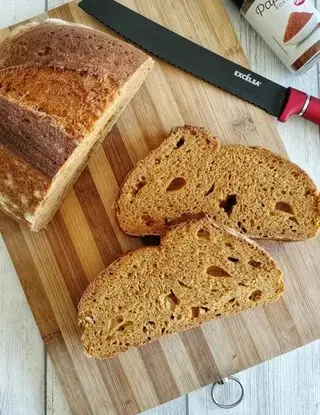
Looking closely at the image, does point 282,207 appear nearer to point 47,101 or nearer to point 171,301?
point 171,301

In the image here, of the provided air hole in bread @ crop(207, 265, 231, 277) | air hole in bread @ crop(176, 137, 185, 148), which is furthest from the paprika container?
air hole in bread @ crop(207, 265, 231, 277)

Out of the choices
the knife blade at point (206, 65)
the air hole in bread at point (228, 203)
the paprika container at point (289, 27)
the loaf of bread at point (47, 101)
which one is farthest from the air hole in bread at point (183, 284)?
the paprika container at point (289, 27)

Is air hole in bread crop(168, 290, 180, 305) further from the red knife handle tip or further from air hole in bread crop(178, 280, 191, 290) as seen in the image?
the red knife handle tip

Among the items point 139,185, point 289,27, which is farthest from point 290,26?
point 139,185

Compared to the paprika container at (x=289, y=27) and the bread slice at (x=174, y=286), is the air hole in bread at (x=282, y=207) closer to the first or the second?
the bread slice at (x=174, y=286)

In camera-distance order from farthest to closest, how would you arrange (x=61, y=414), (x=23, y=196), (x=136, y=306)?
1. (x=61, y=414)
2. (x=136, y=306)
3. (x=23, y=196)

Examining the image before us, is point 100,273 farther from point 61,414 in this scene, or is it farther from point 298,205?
point 298,205

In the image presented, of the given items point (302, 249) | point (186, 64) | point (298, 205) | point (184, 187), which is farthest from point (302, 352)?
point (186, 64)
